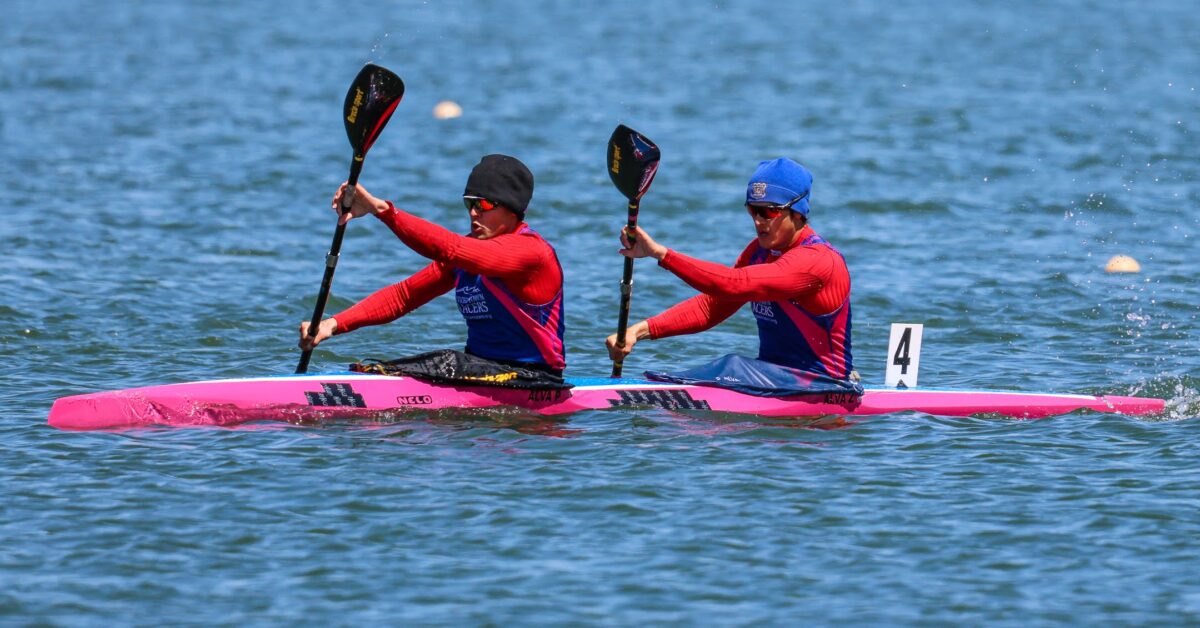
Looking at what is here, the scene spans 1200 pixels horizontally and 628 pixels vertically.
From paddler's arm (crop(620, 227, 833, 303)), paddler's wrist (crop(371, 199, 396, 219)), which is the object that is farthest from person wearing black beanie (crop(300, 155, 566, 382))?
paddler's arm (crop(620, 227, 833, 303))

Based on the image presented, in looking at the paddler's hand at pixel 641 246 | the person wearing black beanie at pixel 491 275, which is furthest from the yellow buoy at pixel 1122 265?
the paddler's hand at pixel 641 246

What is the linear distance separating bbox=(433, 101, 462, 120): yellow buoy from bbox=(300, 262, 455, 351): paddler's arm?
18.2m

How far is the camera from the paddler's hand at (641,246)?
9.77 metres

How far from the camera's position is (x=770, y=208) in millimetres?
10164

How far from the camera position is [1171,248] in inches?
712

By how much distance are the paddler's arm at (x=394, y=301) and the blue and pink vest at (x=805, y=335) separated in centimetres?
202

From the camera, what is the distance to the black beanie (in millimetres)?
9953

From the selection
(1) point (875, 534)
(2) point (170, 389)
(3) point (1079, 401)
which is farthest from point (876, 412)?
(2) point (170, 389)

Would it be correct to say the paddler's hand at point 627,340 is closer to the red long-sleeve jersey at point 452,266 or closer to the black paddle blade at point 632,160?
the red long-sleeve jersey at point 452,266

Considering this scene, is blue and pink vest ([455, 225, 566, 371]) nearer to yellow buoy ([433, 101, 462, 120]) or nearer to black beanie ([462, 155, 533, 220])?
black beanie ([462, 155, 533, 220])

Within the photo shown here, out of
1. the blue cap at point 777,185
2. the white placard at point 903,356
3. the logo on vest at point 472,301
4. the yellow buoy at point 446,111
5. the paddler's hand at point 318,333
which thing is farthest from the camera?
the yellow buoy at point 446,111

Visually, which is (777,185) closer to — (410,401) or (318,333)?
(410,401)

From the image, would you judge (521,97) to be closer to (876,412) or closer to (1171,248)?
(1171,248)

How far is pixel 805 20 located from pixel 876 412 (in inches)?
1555
